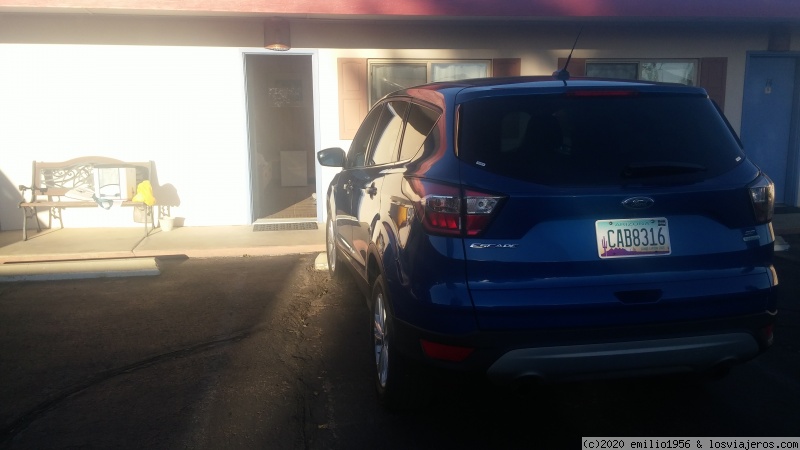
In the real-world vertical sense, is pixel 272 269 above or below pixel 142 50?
below

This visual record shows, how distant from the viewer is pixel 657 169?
3455 millimetres

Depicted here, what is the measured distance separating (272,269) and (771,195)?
5353 millimetres

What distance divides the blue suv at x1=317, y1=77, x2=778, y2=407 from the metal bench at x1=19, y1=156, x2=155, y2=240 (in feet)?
21.9

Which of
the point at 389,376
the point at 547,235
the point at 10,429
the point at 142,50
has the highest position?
the point at 142,50

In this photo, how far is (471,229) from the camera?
3.32 metres

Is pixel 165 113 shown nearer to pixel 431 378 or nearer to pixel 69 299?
pixel 69 299

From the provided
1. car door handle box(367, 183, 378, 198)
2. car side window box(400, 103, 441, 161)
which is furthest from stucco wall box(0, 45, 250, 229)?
car side window box(400, 103, 441, 161)

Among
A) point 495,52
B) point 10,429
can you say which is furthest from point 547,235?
point 495,52

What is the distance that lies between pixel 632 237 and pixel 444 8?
632cm

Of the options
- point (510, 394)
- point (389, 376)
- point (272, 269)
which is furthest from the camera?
point (272, 269)

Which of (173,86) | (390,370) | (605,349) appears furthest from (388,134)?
(173,86)

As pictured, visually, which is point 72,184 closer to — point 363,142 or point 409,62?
point 409,62

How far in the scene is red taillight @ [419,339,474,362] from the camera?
333cm

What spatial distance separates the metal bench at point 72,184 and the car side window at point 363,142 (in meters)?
4.26
